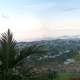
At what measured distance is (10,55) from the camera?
27.5 ft

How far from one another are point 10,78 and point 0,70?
350 millimetres

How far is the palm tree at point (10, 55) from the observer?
315 inches

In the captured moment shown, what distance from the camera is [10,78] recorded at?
796cm

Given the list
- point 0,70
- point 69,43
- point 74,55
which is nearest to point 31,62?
point 0,70

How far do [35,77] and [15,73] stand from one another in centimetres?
49

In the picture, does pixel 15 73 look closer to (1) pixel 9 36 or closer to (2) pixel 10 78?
(2) pixel 10 78

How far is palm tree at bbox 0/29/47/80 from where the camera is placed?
8.00 m

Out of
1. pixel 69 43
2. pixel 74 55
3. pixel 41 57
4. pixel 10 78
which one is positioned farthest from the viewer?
pixel 69 43

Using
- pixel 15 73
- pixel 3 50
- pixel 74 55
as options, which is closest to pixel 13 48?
pixel 3 50

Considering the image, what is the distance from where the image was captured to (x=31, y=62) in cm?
887

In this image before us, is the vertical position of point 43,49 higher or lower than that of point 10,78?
higher

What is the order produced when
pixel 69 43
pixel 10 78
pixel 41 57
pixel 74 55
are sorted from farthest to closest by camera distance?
pixel 69 43, pixel 74 55, pixel 41 57, pixel 10 78

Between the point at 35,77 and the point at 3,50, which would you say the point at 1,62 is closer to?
the point at 3,50

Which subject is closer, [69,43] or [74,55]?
[74,55]
